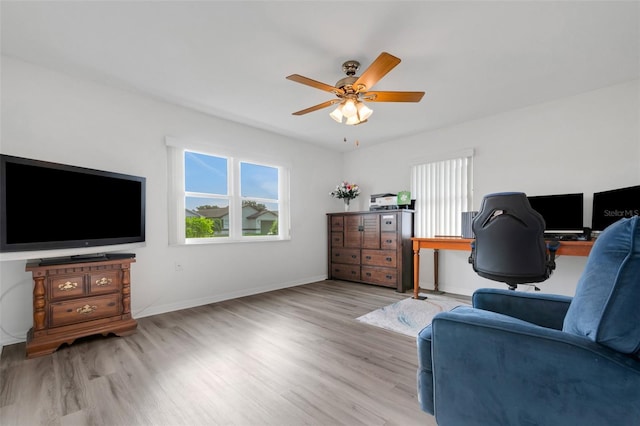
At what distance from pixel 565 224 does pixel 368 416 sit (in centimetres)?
302

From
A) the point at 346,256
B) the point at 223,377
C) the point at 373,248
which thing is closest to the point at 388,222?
the point at 373,248

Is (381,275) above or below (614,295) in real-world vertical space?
below

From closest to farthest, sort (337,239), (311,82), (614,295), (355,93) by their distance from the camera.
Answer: (614,295) → (311,82) → (355,93) → (337,239)

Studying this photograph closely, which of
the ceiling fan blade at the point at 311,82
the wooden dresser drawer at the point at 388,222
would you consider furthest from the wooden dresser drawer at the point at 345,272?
the ceiling fan blade at the point at 311,82

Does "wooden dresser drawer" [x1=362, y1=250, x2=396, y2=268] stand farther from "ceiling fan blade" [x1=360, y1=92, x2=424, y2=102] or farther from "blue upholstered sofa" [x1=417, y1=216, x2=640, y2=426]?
"blue upholstered sofa" [x1=417, y1=216, x2=640, y2=426]

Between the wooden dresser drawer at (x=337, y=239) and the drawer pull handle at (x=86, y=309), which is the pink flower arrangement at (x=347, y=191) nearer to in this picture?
the wooden dresser drawer at (x=337, y=239)

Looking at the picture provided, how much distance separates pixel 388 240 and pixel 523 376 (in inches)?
137

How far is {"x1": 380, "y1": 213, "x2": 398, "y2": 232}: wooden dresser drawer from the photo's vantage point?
14.1ft

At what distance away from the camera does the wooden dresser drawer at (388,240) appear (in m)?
4.29

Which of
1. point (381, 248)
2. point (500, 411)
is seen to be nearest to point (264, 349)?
point (500, 411)

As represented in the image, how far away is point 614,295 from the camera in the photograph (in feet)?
2.66

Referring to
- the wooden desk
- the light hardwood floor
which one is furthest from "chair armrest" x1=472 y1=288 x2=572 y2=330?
the wooden desk

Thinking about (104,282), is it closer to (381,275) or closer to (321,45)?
(321,45)

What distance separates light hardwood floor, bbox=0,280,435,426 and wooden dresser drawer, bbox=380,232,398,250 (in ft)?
5.62
